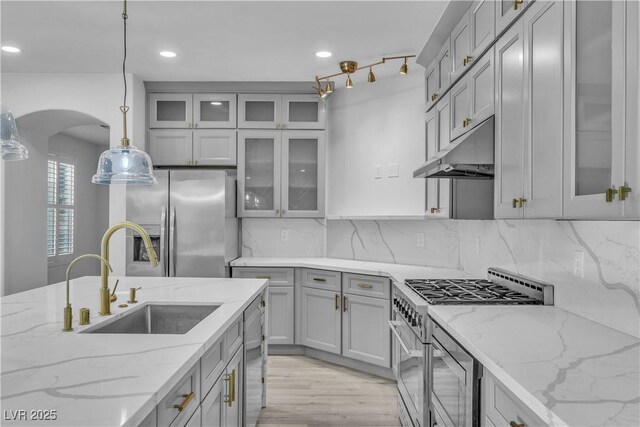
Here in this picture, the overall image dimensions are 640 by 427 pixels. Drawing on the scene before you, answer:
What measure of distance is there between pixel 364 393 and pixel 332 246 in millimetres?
1725

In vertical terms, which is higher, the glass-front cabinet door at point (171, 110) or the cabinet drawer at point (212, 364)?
the glass-front cabinet door at point (171, 110)

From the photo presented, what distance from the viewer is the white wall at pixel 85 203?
6.86 m

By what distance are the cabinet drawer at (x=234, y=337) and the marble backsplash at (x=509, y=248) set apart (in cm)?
152

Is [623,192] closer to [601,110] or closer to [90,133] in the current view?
[601,110]

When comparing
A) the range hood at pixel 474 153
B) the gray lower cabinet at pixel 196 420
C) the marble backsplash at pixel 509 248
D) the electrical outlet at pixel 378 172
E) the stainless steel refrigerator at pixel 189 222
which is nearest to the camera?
the gray lower cabinet at pixel 196 420

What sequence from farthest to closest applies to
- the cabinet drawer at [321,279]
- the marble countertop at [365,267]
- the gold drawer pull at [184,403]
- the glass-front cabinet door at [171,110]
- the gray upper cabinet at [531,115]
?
the glass-front cabinet door at [171,110] → the cabinet drawer at [321,279] → the marble countertop at [365,267] → the gray upper cabinet at [531,115] → the gold drawer pull at [184,403]

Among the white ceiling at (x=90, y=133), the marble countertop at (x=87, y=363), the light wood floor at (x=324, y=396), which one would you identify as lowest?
the light wood floor at (x=324, y=396)

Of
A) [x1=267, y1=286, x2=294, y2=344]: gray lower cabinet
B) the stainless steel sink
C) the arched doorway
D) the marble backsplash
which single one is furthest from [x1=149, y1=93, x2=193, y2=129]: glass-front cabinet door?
the stainless steel sink

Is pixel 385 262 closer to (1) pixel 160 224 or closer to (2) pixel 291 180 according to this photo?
(2) pixel 291 180

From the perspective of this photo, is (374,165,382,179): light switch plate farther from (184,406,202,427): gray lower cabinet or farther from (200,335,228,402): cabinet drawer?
(184,406,202,427): gray lower cabinet

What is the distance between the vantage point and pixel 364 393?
341 cm

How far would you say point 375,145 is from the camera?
4.41 m

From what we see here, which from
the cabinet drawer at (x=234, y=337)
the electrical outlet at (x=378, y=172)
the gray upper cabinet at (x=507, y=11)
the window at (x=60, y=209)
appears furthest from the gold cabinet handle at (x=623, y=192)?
the window at (x=60, y=209)

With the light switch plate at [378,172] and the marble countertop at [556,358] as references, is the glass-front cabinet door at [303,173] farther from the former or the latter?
the marble countertop at [556,358]
